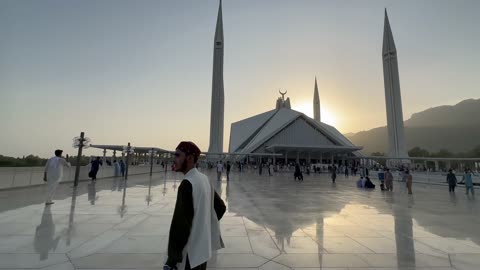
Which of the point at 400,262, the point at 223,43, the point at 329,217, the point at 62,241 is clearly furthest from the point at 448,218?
the point at 223,43

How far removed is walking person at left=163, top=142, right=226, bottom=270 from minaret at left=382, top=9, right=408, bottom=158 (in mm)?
47683

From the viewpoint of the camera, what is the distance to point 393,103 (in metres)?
43.9

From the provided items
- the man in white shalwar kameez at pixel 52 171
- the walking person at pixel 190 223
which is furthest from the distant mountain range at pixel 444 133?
the walking person at pixel 190 223

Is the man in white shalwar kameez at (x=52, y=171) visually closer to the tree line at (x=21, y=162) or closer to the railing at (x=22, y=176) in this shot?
the railing at (x=22, y=176)

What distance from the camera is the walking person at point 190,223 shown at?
167 centimetres

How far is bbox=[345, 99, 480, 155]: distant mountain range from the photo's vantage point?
444 ft

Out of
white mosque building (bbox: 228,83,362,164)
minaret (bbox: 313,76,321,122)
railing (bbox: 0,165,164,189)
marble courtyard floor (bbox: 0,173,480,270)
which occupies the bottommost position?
marble courtyard floor (bbox: 0,173,480,270)

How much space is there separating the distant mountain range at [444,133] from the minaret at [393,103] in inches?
4309

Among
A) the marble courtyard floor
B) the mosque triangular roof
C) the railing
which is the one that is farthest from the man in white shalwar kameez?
the mosque triangular roof

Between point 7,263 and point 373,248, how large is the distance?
434cm

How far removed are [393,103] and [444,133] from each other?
450 feet

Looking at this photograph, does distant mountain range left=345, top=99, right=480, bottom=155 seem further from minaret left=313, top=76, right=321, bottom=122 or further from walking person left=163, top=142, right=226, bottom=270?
walking person left=163, top=142, right=226, bottom=270

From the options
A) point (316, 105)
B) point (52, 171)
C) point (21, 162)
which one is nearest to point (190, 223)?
point (52, 171)

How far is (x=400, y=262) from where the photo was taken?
3.15 metres
